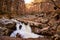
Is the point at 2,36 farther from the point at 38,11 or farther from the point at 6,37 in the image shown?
the point at 38,11

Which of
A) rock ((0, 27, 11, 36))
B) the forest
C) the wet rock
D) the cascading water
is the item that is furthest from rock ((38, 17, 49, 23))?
rock ((0, 27, 11, 36))

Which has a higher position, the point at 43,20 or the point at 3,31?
the point at 43,20

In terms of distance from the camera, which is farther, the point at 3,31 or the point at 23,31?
the point at 23,31

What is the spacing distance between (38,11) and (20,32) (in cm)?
80

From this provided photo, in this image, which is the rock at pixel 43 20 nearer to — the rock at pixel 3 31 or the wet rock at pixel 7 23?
the wet rock at pixel 7 23

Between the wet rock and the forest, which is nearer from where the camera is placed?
the forest

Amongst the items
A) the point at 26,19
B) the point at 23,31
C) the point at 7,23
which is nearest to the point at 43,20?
the point at 26,19

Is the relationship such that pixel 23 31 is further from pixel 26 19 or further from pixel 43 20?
pixel 43 20

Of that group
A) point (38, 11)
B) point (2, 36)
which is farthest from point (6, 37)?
point (38, 11)

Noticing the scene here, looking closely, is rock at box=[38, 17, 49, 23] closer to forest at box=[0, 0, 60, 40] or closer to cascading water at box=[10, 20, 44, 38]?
forest at box=[0, 0, 60, 40]

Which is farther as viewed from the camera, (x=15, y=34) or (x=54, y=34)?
(x=15, y=34)

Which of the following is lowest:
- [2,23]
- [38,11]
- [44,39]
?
[44,39]

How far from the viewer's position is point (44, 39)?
4004mm

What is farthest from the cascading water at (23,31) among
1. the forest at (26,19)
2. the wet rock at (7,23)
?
the wet rock at (7,23)
